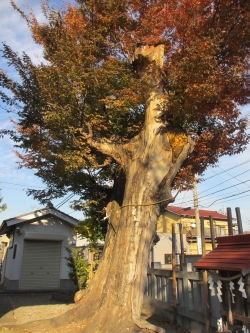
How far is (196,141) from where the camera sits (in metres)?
8.61

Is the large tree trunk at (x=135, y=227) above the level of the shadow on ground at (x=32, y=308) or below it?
above

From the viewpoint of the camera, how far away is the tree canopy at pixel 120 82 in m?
7.43

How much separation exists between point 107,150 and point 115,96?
1679 millimetres

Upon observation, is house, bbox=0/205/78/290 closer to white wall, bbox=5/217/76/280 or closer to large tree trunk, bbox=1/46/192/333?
white wall, bbox=5/217/76/280

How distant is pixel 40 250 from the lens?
1722cm

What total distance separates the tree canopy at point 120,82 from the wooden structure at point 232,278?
11.6 ft

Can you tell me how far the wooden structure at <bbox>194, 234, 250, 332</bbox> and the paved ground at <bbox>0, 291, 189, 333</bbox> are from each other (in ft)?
9.45

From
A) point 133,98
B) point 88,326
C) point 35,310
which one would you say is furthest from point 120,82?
point 35,310

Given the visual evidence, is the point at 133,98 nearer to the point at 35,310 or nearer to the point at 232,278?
the point at 232,278

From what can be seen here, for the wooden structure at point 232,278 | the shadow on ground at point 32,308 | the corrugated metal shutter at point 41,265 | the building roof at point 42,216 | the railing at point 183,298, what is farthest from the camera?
the building roof at point 42,216

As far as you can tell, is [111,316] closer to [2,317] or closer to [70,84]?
[2,317]

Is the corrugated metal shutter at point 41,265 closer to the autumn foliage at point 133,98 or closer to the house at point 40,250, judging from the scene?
the house at point 40,250

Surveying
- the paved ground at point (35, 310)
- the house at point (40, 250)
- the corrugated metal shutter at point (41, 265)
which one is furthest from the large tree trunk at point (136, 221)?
the corrugated metal shutter at point (41, 265)

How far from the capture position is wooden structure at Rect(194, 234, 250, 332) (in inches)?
173
